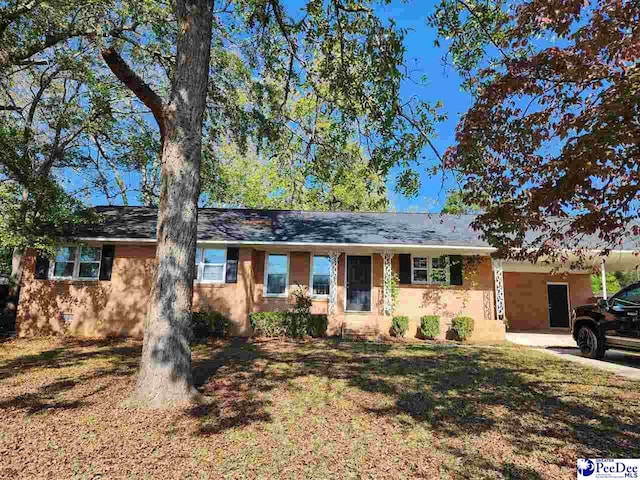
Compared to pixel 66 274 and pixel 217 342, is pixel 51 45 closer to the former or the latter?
pixel 66 274

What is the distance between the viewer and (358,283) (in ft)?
48.8

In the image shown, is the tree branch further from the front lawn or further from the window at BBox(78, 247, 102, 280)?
the window at BBox(78, 247, 102, 280)

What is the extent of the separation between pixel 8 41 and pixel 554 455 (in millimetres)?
13714

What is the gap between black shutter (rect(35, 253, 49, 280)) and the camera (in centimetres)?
1353

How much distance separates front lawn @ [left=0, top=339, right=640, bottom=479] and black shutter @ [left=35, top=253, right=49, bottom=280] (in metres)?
5.68

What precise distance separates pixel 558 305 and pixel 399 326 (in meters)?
9.08

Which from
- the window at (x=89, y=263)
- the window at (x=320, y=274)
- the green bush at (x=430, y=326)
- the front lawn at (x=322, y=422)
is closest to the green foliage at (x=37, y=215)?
the window at (x=89, y=263)

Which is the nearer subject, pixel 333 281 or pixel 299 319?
pixel 299 319

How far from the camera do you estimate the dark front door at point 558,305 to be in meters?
17.8

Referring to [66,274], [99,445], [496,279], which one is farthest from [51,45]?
[496,279]

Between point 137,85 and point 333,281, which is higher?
point 137,85

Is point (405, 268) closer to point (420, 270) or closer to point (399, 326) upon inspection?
point (420, 270)

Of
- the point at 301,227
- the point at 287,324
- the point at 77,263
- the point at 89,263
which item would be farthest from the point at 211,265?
the point at 77,263

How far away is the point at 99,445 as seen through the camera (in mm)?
4191
